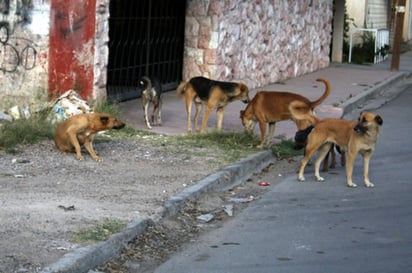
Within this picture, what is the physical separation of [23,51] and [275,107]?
12.0 feet

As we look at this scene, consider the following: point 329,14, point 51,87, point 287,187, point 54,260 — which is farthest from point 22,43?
point 329,14

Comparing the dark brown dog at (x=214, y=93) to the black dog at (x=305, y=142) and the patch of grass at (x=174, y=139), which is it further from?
the black dog at (x=305, y=142)

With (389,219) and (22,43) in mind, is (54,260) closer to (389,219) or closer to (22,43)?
(389,219)

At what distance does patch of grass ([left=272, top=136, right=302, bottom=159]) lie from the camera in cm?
1255

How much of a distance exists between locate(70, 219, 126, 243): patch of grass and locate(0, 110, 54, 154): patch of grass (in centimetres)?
336

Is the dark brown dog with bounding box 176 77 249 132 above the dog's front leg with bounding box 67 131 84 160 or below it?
above

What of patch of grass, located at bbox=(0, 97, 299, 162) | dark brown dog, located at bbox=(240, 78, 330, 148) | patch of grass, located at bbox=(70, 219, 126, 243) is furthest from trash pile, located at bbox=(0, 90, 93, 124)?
patch of grass, located at bbox=(70, 219, 126, 243)

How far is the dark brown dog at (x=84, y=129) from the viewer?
35.4 ft

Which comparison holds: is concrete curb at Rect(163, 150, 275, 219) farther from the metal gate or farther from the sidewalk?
the metal gate

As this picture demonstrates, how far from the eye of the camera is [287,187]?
35.1 ft

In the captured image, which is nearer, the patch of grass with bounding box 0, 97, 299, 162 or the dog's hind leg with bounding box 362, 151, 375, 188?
the dog's hind leg with bounding box 362, 151, 375, 188

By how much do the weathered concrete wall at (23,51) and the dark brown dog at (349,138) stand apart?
4250 millimetres

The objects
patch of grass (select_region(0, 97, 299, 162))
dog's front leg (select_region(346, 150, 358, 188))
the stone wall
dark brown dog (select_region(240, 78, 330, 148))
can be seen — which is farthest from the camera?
the stone wall

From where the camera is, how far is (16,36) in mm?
13422
